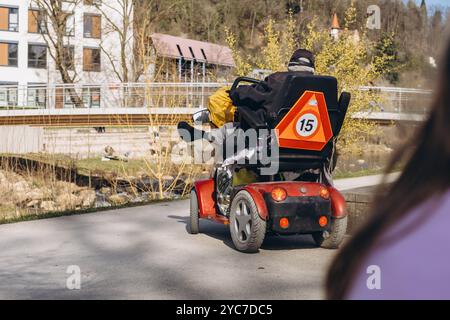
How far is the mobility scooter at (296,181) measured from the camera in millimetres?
6551

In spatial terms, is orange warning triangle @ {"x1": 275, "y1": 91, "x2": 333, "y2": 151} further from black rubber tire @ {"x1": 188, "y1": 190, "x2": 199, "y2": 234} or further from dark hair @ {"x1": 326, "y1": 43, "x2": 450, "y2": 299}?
dark hair @ {"x1": 326, "y1": 43, "x2": 450, "y2": 299}

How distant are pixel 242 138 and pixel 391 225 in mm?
6078

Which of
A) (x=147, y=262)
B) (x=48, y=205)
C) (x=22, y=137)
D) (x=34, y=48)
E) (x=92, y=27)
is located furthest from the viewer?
(x=92, y=27)

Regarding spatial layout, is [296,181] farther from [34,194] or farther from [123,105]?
[123,105]

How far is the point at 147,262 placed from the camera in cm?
636

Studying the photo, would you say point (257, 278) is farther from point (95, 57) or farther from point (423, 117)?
point (95, 57)

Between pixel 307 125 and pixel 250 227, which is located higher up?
pixel 307 125

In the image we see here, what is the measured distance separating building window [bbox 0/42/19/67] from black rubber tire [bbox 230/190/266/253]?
193ft

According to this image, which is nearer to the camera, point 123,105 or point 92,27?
point 123,105

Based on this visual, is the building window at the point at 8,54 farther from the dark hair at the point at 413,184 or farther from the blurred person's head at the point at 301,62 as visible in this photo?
the dark hair at the point at 413,184

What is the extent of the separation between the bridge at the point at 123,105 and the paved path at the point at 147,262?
2780mm

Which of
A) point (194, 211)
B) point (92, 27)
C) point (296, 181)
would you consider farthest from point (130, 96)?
point (92, 27)

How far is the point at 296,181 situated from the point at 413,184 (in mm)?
6014

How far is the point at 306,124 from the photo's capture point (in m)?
6.72
